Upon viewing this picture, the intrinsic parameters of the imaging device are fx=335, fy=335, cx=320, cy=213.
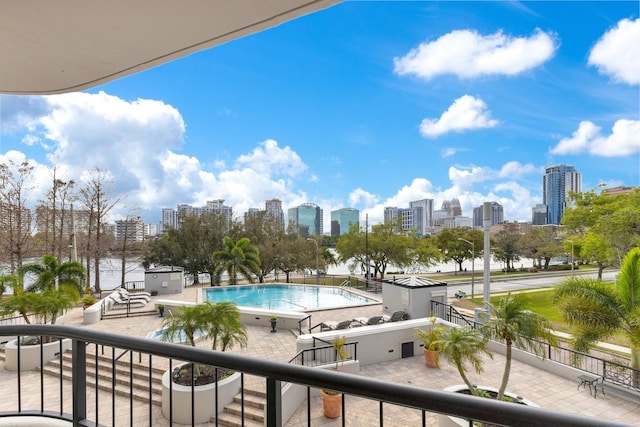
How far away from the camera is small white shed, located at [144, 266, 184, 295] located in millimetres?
17047

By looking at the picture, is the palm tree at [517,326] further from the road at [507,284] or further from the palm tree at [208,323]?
the road at [507,284]

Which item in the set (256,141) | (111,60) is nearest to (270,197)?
(256,141)

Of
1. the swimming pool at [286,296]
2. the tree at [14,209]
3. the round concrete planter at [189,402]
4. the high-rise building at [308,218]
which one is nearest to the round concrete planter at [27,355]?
the round concrete planter at [189,402]

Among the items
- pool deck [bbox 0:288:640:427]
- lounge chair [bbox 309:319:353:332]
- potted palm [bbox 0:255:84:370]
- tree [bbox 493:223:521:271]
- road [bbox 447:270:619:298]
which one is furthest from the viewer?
tree [bbox 493:223:521:271]

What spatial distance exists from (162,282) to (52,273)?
6115mm

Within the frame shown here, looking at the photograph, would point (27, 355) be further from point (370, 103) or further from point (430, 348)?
point (370, 103)

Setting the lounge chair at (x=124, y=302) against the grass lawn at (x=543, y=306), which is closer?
the lounge chair at (x=124, y=302)

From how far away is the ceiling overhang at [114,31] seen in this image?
4.15 feet

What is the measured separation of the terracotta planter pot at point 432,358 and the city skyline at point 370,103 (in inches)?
192

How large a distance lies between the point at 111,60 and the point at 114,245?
24.6 m

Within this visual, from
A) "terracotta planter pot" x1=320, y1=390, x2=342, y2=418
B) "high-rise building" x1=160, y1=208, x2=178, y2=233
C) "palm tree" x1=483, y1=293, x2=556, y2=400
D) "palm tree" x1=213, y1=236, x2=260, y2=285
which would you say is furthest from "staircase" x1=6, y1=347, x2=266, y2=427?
"high-rise building" x1=160, y1=208, x2=178, y2=233

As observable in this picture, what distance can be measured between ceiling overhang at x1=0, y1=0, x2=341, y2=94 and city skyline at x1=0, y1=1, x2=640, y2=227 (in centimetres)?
21

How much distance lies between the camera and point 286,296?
696 inches

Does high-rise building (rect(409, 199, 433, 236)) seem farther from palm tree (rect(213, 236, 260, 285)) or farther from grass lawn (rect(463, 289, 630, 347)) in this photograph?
palm tree (rect(213, 236, 260, 285))
